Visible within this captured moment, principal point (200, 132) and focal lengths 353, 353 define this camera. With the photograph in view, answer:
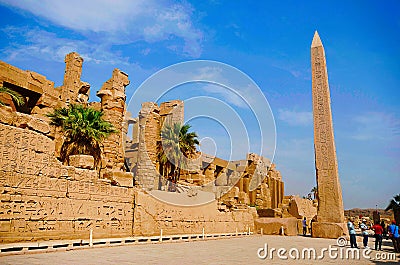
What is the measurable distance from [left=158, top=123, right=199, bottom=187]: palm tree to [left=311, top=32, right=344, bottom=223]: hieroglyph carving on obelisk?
7126 mm

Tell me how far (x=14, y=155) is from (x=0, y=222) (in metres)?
1.43

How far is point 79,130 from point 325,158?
33.1ft

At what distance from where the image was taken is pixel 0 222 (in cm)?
739

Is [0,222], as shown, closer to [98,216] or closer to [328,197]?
[98,216]

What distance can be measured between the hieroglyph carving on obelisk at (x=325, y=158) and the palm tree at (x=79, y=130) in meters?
8.90

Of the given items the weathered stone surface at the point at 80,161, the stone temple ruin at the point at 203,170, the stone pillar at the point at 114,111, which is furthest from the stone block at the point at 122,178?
the stone temple ruin at the point at 203,170

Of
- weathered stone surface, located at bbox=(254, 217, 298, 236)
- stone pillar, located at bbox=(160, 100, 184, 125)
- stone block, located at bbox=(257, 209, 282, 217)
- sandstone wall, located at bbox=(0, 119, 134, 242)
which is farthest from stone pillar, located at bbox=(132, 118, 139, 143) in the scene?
sandstone wall, located at bbox=(0, 119, 134, 242)

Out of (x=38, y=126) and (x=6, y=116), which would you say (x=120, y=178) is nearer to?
(x=38, y=126)

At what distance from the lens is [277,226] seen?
712 inches

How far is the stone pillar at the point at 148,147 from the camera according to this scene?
17328mm

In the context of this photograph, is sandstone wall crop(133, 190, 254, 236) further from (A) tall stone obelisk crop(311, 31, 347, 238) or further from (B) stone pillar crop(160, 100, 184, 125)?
(B) stone pillar crop(160, 100, 184, 125)

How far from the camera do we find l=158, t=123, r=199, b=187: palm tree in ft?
60.7

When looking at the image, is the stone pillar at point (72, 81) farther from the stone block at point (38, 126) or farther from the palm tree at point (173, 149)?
the stone block at point (38, 126)

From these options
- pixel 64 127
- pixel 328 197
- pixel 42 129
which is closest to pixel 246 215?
pixel 328 197
